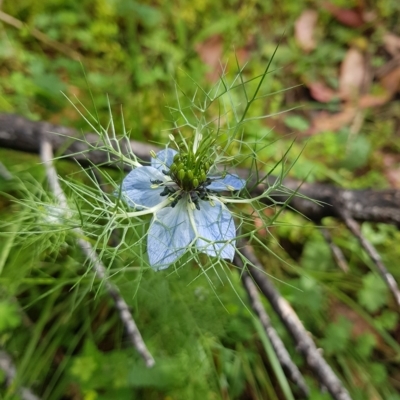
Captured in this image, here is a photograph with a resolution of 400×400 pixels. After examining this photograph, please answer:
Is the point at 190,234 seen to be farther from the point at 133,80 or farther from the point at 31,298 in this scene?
the point at 133,80

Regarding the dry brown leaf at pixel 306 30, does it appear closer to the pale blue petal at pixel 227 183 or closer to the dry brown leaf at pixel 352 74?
the dry brown leaf at pixel 352 74

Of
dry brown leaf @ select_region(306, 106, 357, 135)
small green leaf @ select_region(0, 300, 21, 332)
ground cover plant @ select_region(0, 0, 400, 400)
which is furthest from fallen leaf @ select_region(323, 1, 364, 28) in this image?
small green leaf @ select_region(0, 300, 21, 332)

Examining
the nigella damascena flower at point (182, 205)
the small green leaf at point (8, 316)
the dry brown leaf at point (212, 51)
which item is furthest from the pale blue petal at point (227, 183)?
the dry brown leaf at point (212, 51)

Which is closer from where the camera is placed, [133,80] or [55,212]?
[55,212]

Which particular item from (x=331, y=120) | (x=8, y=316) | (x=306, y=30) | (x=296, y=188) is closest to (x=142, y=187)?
(x=296, y=188)

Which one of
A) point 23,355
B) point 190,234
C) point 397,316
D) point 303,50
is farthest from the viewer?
point 303,50

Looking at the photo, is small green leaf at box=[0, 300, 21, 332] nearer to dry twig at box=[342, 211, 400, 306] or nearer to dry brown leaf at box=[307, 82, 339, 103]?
dry twig at box=[342, 211, 400, 306]

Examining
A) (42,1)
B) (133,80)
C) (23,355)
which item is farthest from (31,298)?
(42,1)
